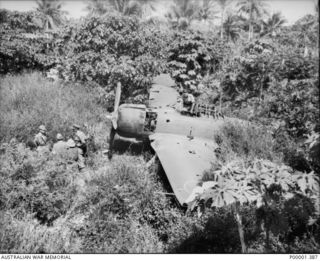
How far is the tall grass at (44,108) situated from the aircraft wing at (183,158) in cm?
239

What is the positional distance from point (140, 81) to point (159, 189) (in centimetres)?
461

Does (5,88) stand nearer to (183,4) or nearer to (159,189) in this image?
(159,189)

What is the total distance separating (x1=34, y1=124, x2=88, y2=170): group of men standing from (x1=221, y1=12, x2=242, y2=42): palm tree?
25983 mm

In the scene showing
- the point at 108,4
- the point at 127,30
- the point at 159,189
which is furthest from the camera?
the point at 108,4

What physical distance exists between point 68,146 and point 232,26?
2792cm

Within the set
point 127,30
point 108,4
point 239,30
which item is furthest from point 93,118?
point 239,30

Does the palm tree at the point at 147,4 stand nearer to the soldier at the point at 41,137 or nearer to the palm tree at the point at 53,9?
the palm tree at the point at 53,9

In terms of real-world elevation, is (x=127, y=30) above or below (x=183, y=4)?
below

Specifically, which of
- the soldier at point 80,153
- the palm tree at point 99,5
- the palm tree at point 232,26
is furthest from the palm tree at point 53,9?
the soldier at point 80,153

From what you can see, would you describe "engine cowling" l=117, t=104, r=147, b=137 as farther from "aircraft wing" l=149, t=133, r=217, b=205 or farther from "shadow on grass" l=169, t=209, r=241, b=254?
"shadow on grass" l=169, t=209, r=241, b=254

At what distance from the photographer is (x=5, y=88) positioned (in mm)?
8828

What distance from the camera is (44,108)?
7.56 metres

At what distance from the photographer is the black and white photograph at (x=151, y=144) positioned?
2.88 meters

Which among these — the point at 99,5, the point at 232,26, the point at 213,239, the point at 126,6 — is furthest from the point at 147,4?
the point at 213,239
